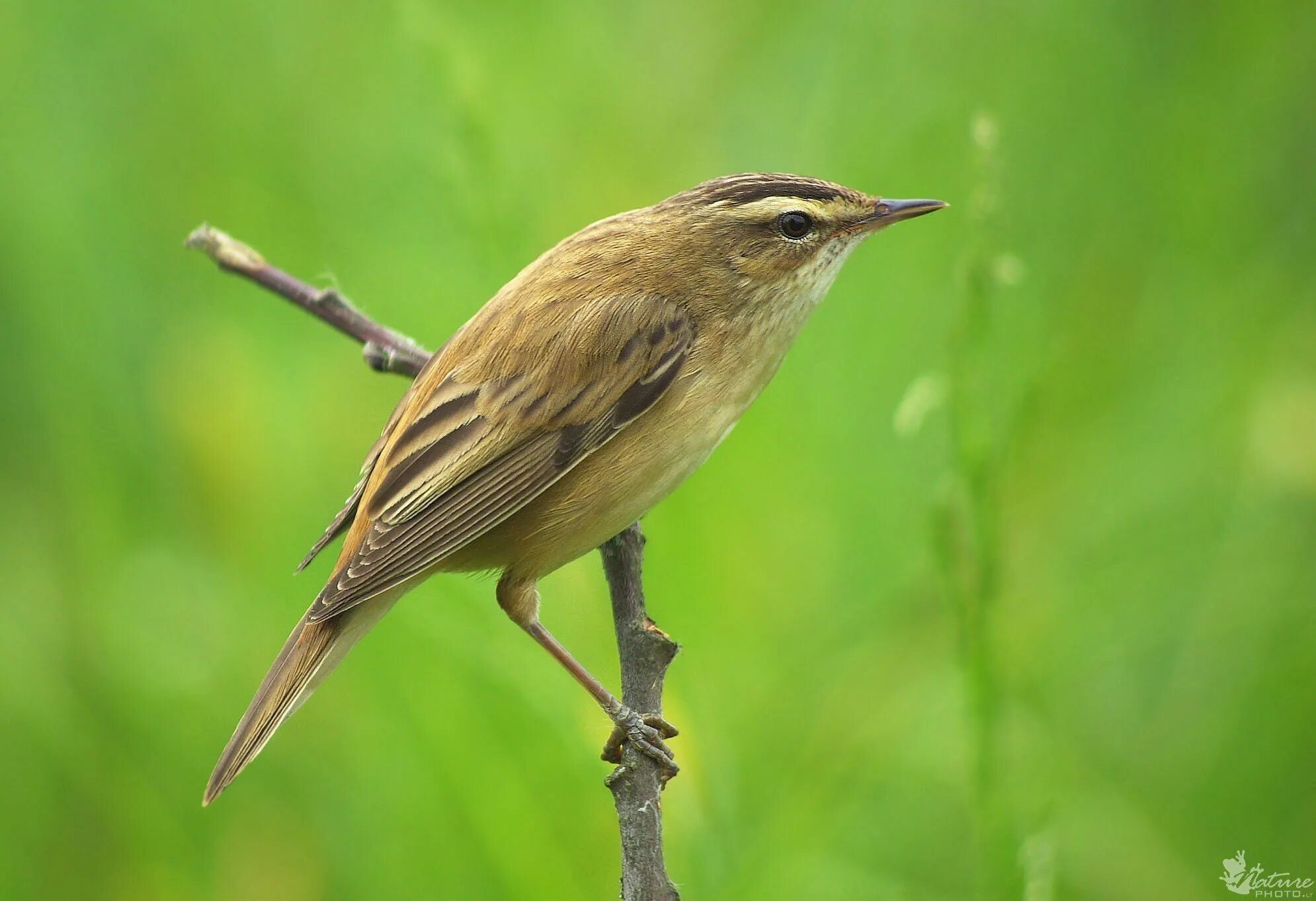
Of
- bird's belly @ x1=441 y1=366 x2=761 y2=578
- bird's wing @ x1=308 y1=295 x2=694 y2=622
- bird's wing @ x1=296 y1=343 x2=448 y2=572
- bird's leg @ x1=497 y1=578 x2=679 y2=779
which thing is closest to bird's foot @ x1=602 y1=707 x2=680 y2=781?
bird's leg @ x1=497 y1=578 x2=679 y2=779

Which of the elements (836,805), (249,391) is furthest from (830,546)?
(249,391)

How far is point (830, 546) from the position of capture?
500 cm

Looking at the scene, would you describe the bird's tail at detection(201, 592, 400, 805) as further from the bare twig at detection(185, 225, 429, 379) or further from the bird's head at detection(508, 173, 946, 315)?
the bird's head at detection(508, 173, 946, 315)

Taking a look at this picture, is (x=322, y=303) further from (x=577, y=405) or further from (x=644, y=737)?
(x=644, y=737)

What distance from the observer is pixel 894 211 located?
4.30 meters

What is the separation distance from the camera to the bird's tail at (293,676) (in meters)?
3.77

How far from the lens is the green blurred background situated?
4520 mm

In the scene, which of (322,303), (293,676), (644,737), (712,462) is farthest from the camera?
(712,462)

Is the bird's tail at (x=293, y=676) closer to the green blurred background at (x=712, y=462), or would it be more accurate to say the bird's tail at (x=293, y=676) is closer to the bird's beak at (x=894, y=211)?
the green blurred background at (x=712, y=462)

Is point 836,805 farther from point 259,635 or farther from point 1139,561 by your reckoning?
point 259,635

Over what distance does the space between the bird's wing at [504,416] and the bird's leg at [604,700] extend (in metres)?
0.26

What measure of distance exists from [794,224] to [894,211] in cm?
30

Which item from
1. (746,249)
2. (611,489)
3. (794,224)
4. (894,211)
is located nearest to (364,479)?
(611,489)

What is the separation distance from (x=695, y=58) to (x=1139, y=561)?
2.83 m
